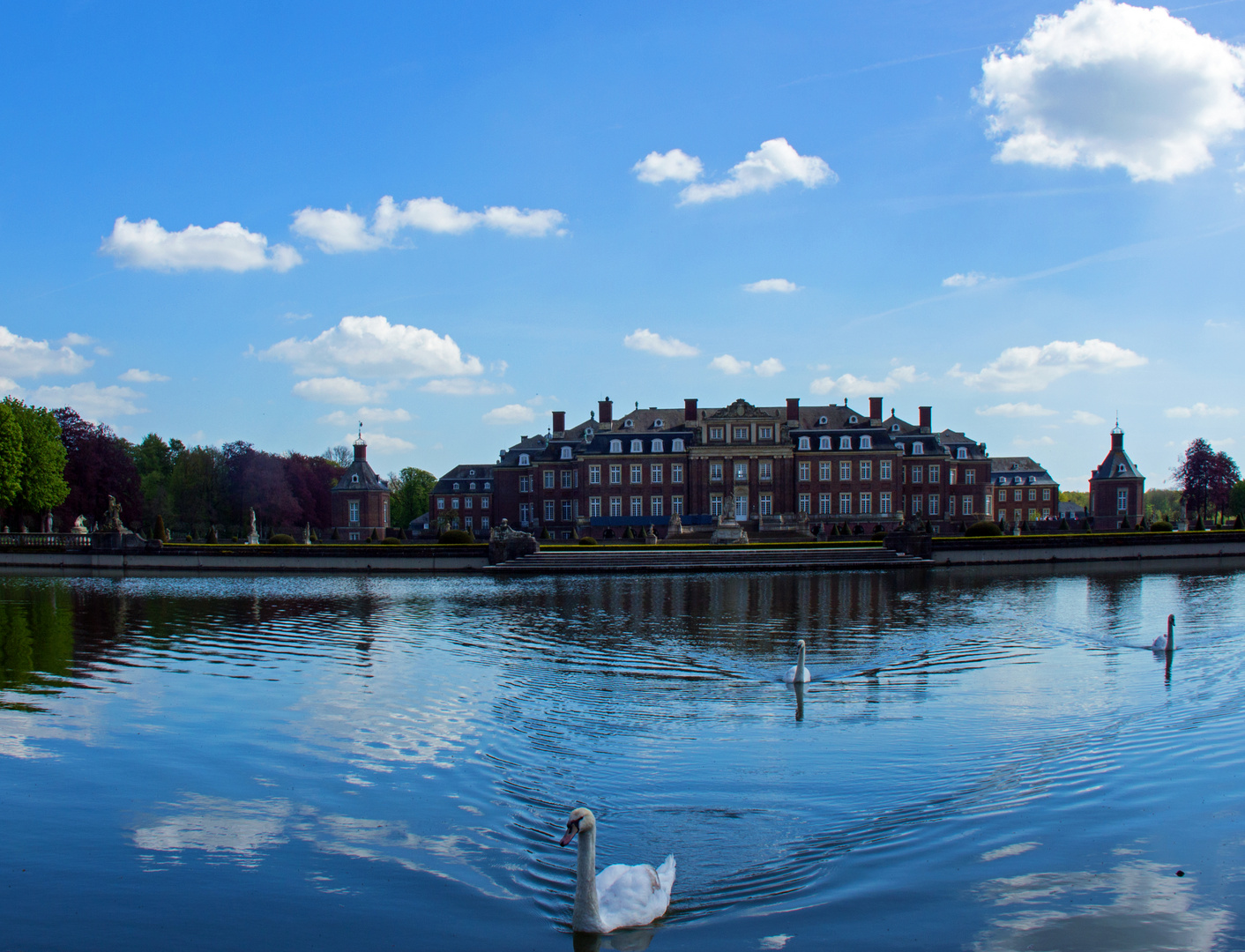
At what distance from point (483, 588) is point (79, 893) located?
2641cm

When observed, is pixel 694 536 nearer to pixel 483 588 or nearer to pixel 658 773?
pixel 483 588

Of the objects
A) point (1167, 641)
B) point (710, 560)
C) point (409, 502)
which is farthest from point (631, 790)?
point (409, 502)

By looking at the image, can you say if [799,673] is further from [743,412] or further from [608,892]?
[743,412]

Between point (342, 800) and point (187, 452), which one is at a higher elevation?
point (187, 452)

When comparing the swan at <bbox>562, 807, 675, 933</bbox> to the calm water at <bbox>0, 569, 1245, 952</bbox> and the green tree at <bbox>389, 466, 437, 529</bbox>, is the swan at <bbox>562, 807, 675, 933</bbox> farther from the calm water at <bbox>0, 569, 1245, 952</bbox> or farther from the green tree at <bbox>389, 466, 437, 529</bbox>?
the green tree at <bbox>389, 466, 437, 529</bbox>

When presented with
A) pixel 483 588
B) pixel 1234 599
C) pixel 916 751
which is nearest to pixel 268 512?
pixel 483 588

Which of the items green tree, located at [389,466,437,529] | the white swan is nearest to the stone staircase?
the white swan

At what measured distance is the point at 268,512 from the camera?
77375mm

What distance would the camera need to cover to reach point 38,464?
55.0m

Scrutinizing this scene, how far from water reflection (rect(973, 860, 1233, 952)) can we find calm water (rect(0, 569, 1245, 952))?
24 millimetres

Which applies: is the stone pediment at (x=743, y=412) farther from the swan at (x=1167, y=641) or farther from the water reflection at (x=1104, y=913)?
the water reflection at (x=1104, y=913)

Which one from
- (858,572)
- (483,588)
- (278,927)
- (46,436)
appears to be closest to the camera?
(278,927)

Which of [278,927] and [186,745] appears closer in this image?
[278,927]

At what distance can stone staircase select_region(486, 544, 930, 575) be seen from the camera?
40656 mm
